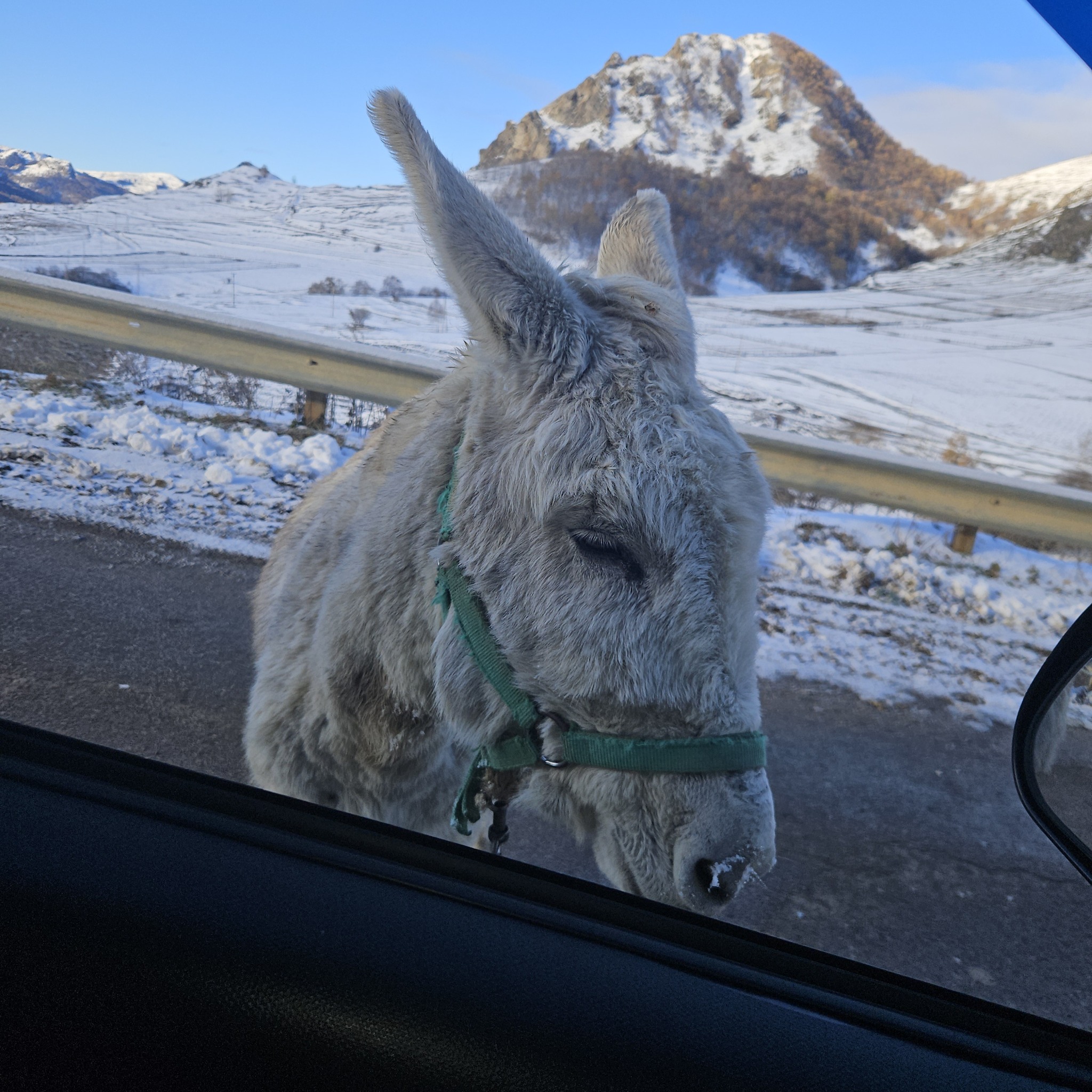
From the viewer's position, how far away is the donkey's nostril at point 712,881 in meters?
1.47

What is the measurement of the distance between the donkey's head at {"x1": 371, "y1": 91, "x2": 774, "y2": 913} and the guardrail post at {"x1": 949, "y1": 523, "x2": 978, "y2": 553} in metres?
4.69

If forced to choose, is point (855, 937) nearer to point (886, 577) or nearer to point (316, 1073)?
point (316, 1073)

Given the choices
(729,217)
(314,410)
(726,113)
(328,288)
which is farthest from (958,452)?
(328,288)

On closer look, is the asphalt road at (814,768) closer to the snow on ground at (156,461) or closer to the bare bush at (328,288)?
the snow on ground at (156,461)

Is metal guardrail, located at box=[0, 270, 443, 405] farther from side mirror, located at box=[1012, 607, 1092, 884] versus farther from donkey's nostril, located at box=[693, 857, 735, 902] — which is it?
side mirror, located at box=[1012, 607, 1092, 884]

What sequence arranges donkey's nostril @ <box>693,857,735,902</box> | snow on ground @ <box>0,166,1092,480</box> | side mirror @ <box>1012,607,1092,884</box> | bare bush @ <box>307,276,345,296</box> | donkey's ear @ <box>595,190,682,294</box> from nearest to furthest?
side mirror @ <box>1012,607,1092,884</box>, donkey's nostril @ <box>693,857,735,902</box>, donkey's ear @ <box>595,190,682,294</box>, snow on ground @ <box>0,166,1092,480</box>, bare bush @ <box>307,276,345,296</box>

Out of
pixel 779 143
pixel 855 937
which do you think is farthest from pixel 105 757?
pixel 779 143

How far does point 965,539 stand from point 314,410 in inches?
197

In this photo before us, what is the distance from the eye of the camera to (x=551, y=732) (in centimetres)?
164

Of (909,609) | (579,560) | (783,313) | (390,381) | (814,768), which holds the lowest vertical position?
(814,768)

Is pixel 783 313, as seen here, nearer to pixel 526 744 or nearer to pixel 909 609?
pixel 909 609

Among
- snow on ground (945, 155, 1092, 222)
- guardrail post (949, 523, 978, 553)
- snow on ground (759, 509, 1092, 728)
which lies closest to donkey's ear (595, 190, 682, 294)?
snow on ground (759, 509, 1092, 728)

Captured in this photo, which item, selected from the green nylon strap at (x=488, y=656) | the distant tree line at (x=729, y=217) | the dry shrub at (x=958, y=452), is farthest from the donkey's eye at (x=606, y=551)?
the dry shrub at (x=958, y=452)

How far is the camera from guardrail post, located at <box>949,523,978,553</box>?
561 centimetres
